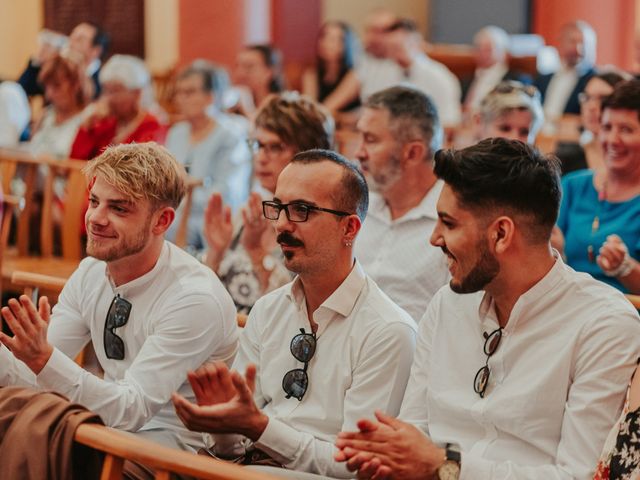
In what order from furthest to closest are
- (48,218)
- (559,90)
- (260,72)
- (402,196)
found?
(559,90), (260,72), (48,218), (402,196)

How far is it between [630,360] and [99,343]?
138 centimetres

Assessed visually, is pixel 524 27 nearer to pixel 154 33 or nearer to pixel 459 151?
pixel 154 33

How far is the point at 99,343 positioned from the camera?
2873 mm

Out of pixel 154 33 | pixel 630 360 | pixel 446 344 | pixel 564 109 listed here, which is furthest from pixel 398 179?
pixel 154 33

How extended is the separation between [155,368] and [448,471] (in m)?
0.83

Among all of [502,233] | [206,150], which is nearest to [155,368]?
[502,233]

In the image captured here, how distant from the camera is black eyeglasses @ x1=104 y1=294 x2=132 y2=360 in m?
2.79

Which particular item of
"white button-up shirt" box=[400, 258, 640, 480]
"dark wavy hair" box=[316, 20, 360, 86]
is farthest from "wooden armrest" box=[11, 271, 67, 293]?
"dark wavy hair" box=[316, 20, 360, 86]

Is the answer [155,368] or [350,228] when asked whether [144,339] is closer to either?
[155,368]

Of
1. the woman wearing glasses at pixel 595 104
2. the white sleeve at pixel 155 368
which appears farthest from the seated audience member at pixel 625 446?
the woman wearing glasses at pixel 595 104

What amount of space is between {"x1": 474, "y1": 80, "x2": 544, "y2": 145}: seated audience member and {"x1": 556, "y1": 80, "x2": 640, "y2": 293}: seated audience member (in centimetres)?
39

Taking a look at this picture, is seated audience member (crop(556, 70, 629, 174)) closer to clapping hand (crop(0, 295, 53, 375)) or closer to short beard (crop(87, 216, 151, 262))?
short beard (crop(87, 216, 151, 262))

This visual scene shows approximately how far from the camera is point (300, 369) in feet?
8.47

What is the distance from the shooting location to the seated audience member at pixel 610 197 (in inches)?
141
